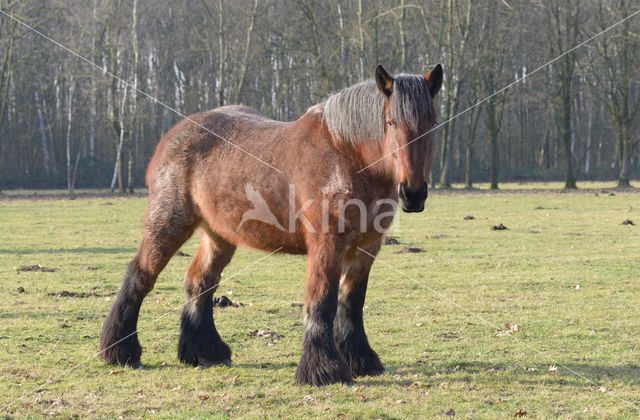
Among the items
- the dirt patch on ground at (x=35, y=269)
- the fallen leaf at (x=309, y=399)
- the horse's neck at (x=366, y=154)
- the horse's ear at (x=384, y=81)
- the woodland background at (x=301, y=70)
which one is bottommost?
the fallen leaf at (x=309, y=399)

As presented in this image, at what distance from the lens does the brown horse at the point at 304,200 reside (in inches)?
252

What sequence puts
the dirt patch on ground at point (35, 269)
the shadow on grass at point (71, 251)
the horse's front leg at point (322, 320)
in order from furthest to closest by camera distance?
the shadow on grass at point (71, 251) < the dirt patch on ground at point (35, 269) < the horse's front leg at point (322, 320)

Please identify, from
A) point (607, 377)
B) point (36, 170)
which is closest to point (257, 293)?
point (607, 377)

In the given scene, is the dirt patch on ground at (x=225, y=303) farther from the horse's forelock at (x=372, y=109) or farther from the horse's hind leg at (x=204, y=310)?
the horse's forelock at (x=372, y=109)

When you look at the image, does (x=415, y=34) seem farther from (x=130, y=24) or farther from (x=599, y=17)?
(x=130, y=24)

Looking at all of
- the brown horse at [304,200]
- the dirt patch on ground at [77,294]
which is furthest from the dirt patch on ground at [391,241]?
the brown horse at [304,200]

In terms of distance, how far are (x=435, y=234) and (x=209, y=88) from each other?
3792 centimetres

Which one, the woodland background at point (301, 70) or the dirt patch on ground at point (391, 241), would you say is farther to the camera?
the woodland background at point (301, 70)

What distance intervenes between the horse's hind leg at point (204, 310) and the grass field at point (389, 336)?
182mm

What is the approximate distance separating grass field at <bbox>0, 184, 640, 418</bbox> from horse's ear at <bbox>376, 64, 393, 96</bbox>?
2424 mm

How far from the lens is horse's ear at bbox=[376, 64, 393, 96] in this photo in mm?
6324

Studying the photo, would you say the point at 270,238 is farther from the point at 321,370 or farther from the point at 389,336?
Answer: the point at 389,336

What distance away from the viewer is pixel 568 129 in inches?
1761

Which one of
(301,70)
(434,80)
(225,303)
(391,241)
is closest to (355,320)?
(434,80)
